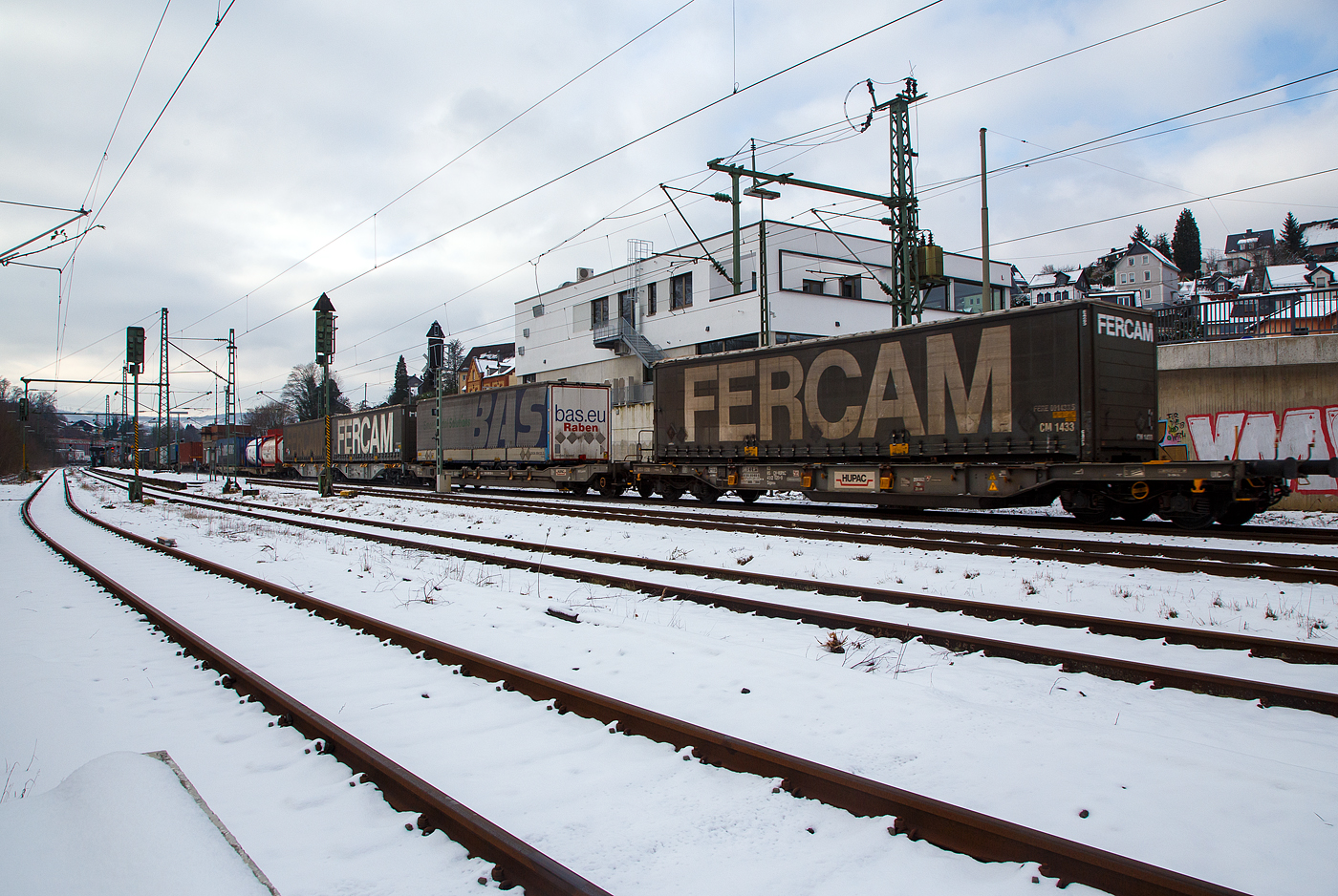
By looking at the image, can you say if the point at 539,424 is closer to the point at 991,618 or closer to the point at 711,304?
the point at 711,304

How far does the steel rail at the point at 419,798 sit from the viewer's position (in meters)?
2.75

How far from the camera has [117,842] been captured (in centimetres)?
303

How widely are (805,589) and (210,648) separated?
5.88 meters

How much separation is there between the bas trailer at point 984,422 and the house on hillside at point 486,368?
5657cm

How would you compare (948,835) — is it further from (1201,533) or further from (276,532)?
(276,532)

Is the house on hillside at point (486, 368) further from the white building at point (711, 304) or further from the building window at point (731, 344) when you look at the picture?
the building window at point (731, 344)

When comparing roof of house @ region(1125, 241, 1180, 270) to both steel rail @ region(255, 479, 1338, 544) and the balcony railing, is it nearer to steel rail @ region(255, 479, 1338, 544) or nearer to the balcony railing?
the balcony railing

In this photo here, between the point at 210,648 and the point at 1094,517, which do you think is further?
the point at 1094,517

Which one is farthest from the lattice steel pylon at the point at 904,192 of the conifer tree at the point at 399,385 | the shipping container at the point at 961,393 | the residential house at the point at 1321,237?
the residential house at the point at 1321,237

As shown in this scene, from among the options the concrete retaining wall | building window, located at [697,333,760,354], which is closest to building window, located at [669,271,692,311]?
building window, located at [697,333,760,354]

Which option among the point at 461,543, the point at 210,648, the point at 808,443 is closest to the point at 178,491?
the point at 461,543

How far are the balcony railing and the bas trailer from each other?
6756mm

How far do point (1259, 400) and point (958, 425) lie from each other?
8272 millimetres

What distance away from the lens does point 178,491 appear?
36000 mm
